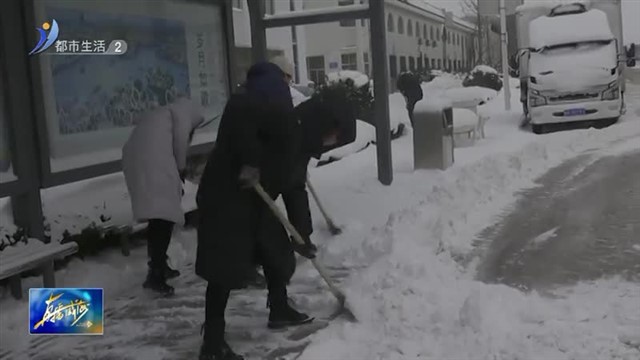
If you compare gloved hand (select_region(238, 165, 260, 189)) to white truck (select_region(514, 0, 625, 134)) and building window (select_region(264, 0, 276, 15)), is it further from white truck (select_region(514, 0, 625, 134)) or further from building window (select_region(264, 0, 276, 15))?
white truck (select_region(514, 0, 625, 134))

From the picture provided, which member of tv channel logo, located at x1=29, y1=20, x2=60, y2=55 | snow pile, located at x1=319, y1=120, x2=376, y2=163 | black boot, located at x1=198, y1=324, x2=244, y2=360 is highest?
tv channel logo, located at x1=29, y1=20, x2=60, y2=55

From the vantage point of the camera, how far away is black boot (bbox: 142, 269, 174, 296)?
6223 millimetres

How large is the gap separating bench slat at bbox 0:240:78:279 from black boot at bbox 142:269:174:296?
0.73 m

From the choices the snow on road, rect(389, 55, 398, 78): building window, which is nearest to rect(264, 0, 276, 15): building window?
the snow on road

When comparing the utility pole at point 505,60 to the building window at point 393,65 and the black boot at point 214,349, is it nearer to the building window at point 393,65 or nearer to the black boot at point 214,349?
the building window at point 393,65

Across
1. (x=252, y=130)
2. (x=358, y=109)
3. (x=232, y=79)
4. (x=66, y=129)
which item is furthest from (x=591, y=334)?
(x=358, y=109)

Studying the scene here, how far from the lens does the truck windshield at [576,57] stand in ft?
58.3

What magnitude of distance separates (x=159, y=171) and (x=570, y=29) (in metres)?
14.8

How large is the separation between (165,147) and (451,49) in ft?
212

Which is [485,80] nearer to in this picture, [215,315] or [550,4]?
[550,4]

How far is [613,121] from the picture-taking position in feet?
61.1

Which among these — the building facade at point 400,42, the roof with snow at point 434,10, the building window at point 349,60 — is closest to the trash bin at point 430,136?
the building facade at point 400,42

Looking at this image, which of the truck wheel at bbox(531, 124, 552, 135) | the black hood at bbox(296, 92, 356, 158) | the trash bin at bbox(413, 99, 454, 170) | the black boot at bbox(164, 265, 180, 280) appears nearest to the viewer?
the black hood at bbox(296, 92, 356, 158)

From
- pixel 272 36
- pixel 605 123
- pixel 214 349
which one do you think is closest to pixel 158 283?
pixel 214 349
